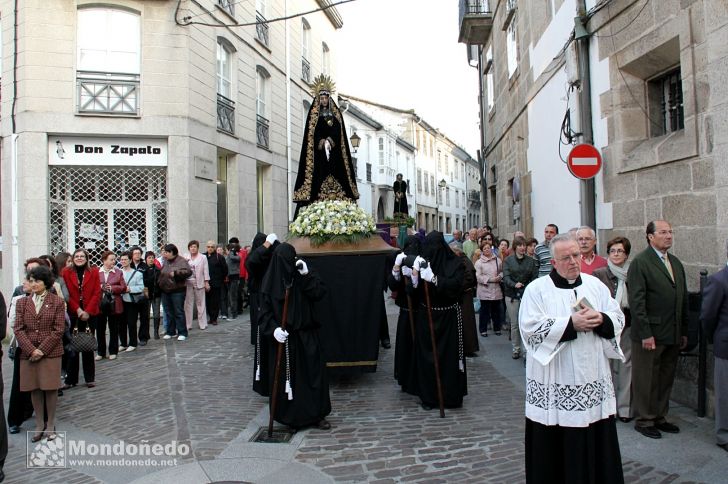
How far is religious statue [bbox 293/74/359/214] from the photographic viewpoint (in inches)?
349

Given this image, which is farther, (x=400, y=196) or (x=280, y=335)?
(x=400, y=196)

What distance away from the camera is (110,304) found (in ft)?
29.7

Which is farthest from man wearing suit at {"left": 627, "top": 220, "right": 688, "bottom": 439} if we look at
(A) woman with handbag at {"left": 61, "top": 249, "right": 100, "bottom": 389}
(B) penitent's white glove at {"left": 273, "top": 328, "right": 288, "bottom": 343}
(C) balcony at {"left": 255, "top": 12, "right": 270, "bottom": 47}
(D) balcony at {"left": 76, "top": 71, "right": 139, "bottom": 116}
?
(C) balcony at {"left": 255, "top": 12, "right": 270, "bottom": 47}

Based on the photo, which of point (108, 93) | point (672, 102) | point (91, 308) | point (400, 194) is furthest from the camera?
point (400, 194)

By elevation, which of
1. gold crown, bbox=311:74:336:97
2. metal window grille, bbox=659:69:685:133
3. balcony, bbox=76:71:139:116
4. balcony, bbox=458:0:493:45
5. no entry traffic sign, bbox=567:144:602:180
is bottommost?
no entry traffic sign, bbox=567:144:602:180

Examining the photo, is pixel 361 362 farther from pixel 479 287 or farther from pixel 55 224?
pixel 55 224

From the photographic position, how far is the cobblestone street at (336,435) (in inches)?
180

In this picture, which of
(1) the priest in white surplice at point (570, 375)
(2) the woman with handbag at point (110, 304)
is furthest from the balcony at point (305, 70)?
(1) the priest in white surplice at point (570, 375)

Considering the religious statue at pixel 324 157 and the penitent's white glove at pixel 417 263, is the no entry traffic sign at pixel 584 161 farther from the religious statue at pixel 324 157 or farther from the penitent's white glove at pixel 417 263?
Result: the religious statue at pixel 324 157

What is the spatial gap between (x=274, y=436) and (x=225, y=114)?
40.5 ft

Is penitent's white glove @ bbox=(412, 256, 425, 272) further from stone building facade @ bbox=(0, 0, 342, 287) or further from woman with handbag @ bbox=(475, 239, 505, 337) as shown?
stone building facade @ bbox=(0, 0, 342, 287)

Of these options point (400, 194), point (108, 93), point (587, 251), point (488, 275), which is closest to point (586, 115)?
point (587, 251)

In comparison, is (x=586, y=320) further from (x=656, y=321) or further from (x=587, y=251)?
(x=587, y=251)

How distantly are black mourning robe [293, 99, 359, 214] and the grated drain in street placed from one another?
158 inches
